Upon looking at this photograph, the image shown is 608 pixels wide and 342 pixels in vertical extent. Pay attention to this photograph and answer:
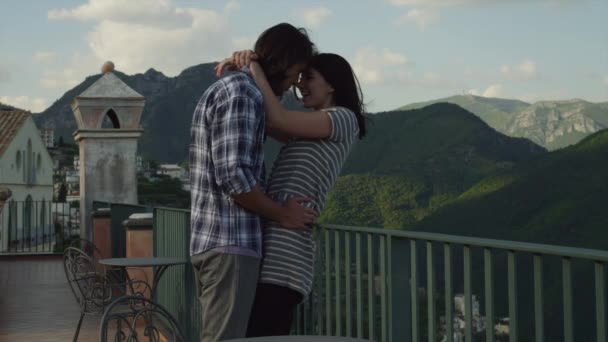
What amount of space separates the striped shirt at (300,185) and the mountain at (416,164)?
93604 millimetres

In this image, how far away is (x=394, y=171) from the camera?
396 feet

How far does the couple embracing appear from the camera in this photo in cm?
251

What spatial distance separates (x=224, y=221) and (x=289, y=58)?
0.53m

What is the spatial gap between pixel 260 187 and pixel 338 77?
0.48 metres

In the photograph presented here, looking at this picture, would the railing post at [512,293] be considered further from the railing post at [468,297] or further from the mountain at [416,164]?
the mountain at [416,164]

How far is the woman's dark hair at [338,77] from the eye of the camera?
274 cm

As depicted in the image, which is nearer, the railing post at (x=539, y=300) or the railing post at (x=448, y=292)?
the railing post at (x=539, y=300)

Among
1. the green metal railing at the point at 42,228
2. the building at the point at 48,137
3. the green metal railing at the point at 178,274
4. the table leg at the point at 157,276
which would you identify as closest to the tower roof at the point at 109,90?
the green metal railing at the point at 42,228

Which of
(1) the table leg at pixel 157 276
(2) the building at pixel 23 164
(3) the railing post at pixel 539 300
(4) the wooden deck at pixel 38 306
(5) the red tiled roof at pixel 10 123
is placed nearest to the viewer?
(3) the railing post at pixel 539 300

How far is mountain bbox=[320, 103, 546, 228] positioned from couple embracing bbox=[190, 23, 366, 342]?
307 ft

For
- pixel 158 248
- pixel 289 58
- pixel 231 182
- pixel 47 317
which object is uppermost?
pixel 289 58

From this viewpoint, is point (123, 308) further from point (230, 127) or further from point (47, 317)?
point (230, 127)

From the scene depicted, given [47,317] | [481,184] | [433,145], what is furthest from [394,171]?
[47,317]

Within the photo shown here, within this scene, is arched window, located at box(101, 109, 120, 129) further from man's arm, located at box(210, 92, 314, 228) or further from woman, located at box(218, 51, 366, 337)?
man's arm, located at box(210, 92, 314, 228)
